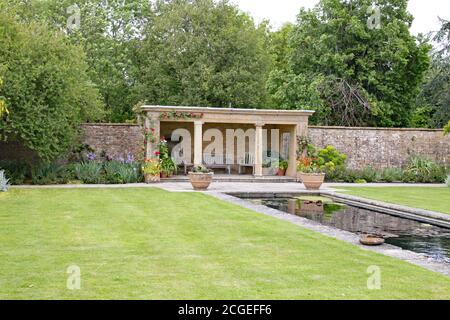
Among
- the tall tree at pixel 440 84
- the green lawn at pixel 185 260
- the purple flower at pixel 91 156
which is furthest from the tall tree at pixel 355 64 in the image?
the green lawn at pixel 185 260

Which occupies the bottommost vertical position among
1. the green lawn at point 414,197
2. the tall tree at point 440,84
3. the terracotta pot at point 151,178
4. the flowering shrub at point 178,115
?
the green lawn at point 414,197

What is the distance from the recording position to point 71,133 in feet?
66.2

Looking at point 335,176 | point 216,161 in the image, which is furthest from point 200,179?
point 216,161

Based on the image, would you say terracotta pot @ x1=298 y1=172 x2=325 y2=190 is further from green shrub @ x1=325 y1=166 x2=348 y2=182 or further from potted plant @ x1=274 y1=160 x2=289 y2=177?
potted plant @ x1=274 y1=160 x2=289 y2=177

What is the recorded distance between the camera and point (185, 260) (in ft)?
23.8

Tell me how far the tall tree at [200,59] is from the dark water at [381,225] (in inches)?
648

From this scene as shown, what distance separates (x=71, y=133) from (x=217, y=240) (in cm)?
1276

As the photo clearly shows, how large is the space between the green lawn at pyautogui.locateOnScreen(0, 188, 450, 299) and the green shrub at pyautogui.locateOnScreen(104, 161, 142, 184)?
8619mm

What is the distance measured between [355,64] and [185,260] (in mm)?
25745

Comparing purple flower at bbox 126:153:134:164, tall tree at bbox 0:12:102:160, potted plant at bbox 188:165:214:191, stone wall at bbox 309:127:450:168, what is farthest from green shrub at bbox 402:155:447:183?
tall tree at bbox 0:12:102:160

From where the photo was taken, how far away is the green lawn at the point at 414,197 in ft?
46.9

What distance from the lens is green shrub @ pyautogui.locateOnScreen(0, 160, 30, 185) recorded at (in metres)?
20.0

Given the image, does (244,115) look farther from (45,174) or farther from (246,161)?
(45,174)

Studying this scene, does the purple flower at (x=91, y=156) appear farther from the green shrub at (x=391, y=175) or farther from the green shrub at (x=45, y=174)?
the green shrub at (x=391, y=175)
